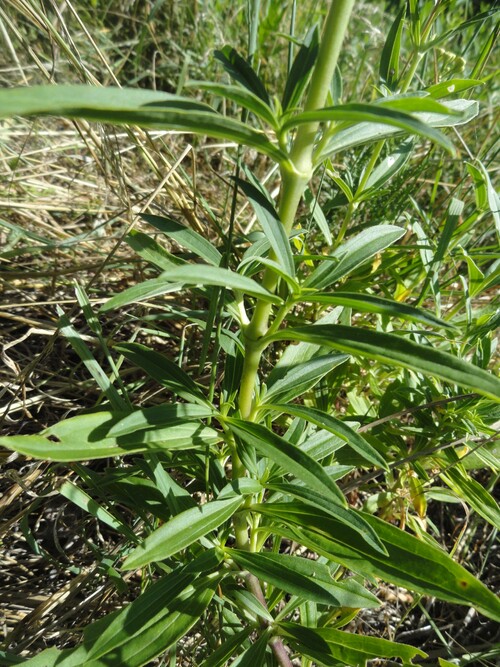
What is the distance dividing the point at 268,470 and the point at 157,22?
228 cm

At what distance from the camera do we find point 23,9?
1327 millimetres

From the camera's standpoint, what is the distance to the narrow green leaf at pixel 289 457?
738mm

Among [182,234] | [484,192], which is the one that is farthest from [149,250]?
[484,192]

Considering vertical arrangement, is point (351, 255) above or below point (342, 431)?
above

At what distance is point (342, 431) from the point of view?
31.2 inches

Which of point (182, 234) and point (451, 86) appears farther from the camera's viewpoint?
point (451, 86)

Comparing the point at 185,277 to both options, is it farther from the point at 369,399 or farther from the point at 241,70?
the point at 369,399

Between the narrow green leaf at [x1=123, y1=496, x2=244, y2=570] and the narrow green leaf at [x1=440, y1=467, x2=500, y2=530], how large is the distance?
1.80 ft

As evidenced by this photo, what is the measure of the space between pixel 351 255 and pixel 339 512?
1.27ft

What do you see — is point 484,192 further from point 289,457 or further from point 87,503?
point 87,503

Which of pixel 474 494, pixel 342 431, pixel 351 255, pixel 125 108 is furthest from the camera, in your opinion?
pixel 474 494

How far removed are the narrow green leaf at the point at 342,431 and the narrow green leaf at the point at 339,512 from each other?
8 centimetres

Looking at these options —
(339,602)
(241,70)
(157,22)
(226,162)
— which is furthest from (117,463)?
(157,22)

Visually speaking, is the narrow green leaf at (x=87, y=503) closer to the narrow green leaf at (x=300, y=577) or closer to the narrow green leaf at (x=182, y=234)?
the narrow green leaf at (x=300, y=577)
